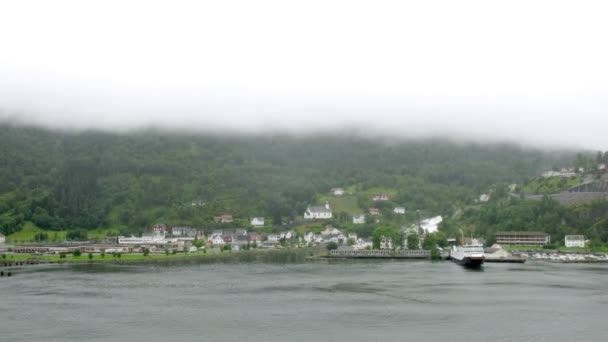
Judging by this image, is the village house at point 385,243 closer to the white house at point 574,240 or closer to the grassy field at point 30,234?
the white house at point 574,240

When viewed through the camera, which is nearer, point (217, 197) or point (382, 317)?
point (382, 317)

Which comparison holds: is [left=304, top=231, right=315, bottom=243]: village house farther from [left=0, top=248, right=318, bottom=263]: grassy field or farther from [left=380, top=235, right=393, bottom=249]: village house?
[left=0, top=248, right=318, bottom=263]: grassy field

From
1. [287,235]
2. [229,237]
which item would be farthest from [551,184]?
[229,237]

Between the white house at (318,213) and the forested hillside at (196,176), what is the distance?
3264 millimetres

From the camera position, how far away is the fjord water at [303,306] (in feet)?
108

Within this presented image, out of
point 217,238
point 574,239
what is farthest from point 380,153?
point 574,239

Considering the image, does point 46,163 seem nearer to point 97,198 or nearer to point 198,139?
point 97,198

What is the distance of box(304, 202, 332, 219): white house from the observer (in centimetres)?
13625

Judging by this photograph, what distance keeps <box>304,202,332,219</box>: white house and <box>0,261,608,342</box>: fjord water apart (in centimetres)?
7176

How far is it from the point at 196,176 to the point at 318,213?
36.2 metres

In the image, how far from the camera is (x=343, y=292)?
48094 millimetres

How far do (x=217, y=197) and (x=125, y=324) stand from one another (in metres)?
107

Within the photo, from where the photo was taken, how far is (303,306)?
4081 cm

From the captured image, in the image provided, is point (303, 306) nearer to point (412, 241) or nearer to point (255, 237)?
point (412, 241)
